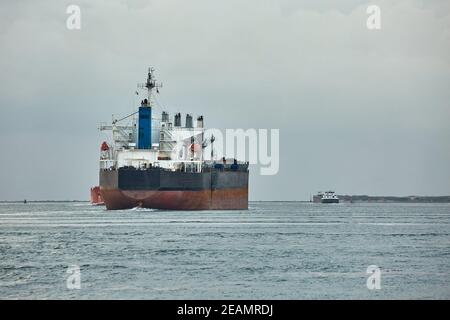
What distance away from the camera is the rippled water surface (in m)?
28.4

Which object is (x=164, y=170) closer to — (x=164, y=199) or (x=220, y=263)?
(x=164, y=199)

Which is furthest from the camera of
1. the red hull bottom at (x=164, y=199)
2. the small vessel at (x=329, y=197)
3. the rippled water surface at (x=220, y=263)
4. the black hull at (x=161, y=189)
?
the small vessel at (x=329, y=197)

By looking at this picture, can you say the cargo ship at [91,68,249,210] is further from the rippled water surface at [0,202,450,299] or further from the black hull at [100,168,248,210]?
the rippled water surface at [0,202,450,299]

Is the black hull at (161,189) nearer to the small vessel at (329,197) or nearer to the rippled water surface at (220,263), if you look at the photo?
the rippled water surface at (220,263)

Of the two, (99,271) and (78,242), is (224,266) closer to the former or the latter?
(99,271)

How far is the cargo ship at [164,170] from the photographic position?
80750mm

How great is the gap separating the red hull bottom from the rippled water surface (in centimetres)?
2412

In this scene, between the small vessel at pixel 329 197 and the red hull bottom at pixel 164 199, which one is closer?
the red hull bottom at pixel 164 199

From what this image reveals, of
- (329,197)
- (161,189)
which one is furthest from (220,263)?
(329,197)

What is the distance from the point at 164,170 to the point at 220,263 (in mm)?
46060

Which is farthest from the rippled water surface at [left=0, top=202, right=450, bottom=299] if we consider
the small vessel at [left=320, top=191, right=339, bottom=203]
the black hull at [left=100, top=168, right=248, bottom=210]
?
the small vessel at [left=320, top=191, right=339, bottom=203]

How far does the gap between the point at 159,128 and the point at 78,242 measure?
48168mm

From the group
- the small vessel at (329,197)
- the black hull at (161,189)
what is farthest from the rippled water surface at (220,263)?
the small vessel at (329,197)

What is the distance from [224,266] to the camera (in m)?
34.7
